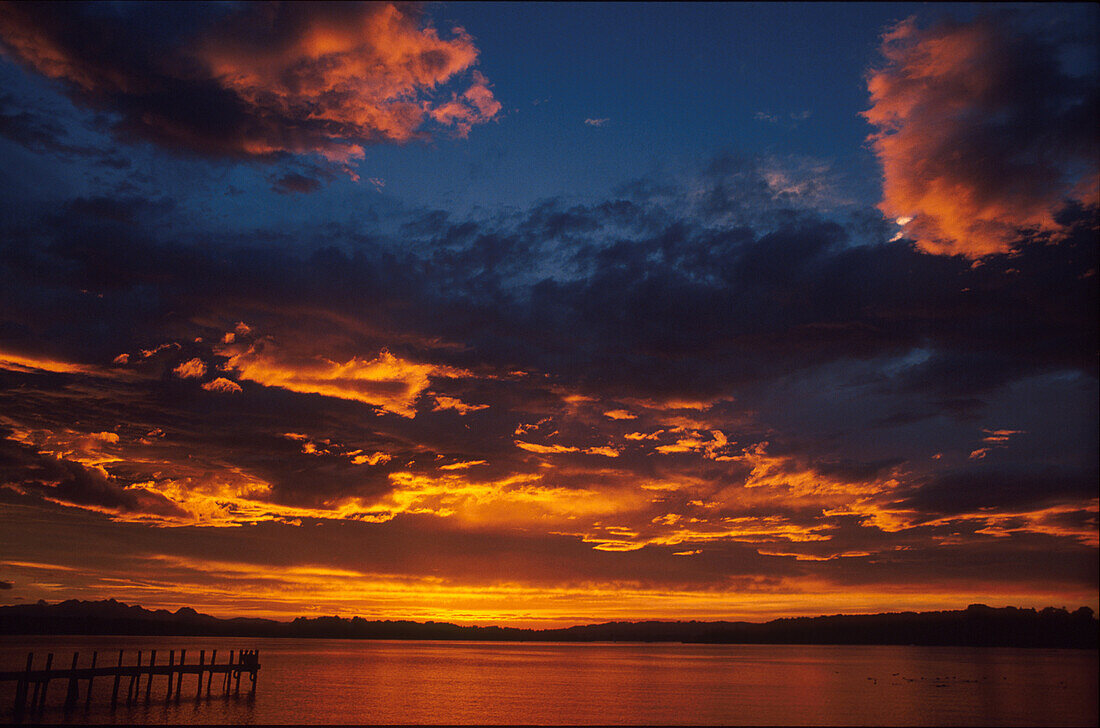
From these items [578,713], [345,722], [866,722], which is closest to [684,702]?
[578,713]

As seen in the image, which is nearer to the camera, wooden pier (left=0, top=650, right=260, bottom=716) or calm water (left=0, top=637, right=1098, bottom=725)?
wooden pier (left=0, top=650, right=260, bottom=716)

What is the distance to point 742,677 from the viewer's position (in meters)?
120

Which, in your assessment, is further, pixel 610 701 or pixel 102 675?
pixel 610 701

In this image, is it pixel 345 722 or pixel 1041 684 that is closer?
pixel 345 722

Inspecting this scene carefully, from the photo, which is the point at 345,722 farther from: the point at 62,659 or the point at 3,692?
the point at 62,659

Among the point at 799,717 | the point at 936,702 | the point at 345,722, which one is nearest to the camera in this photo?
the point at 345,722

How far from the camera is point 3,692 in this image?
2532 inches

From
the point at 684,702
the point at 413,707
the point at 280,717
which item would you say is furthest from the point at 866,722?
the point at 280,717

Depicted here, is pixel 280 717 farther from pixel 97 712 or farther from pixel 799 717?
pixel 799 717

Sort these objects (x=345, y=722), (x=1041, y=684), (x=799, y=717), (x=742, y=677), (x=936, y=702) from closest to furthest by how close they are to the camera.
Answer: (x=345, y=722)
(x=799, y=717)
(x=936, y=702)
(x=1041, y=684)
(x=742, y=677)

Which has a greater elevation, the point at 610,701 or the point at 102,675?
the point at 102,675

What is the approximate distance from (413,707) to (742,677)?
228 ft

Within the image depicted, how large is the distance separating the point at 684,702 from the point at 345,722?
119 ft

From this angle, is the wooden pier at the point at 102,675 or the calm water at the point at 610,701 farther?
the calm water at the point at 610,701
